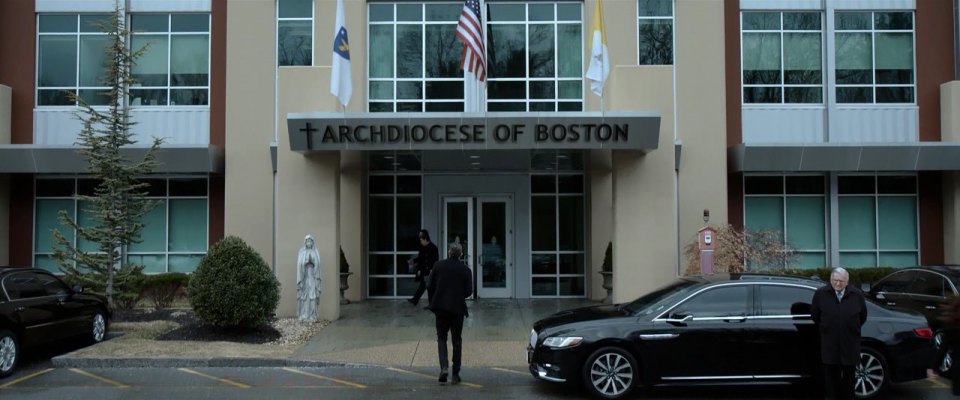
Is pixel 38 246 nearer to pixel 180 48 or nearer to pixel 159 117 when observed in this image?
pixel 159 117

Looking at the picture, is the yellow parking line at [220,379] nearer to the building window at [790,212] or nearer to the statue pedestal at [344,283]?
the statue pedestal at [344,283]

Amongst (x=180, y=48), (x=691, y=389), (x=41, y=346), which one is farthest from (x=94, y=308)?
(x=691, y=389)

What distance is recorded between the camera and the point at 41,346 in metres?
11.6

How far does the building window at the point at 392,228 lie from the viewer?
1925cm

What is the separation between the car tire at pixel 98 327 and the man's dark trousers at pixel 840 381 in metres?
10.9

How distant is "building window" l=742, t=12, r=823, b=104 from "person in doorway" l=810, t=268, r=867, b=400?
37.7 feet

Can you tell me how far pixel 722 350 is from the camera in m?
9.02

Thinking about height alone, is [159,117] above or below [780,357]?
above

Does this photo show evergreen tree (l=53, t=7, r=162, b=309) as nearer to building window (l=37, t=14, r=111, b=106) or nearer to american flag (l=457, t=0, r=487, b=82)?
building window (l=37, t=14, r=111, b=106)

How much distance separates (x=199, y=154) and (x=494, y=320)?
779cm

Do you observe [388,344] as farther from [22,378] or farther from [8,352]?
[8,352]

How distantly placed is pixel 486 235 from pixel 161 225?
26.0ft

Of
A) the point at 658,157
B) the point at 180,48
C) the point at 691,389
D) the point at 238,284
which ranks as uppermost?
the point at 180,48

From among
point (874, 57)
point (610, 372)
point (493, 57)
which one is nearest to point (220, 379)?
point (610, 372)
